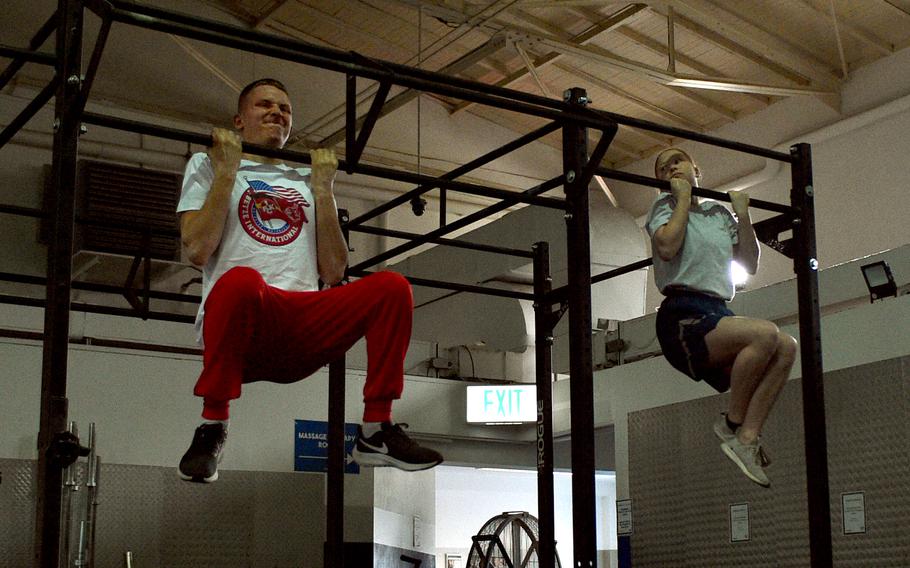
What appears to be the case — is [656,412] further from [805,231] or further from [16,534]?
[16,534]

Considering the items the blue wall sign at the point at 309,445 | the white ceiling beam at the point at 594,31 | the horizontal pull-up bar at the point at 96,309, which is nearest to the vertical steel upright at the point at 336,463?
the horizontal pull-up bar at the point at 96,309

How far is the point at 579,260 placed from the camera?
414 centimetres

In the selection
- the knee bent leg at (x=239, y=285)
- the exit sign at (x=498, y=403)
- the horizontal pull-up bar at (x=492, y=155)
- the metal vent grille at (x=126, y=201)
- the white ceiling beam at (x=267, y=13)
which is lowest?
the knee bent leg at (x=239, y=285)

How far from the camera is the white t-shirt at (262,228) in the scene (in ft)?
12.2

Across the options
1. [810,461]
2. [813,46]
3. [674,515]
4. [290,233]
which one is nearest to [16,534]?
[674,515]

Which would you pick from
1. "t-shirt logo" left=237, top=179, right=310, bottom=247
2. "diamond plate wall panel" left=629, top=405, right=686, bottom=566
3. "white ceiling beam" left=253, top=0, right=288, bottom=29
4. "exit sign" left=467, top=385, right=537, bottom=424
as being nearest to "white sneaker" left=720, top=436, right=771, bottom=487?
"t-shirt logo" left=237, top=179, right=310, bottom=247

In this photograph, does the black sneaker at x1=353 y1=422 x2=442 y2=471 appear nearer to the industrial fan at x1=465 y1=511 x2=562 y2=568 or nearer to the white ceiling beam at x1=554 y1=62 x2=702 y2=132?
the industrial fan at x1=465 y1=511 x2=562 y2=568

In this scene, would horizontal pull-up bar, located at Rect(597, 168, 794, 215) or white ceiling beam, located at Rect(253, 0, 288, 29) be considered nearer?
horizontal pull-up bar, located at Rect(597, 168, 794, 215)

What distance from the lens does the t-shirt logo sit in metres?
3.76

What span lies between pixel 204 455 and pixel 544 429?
2065 mm

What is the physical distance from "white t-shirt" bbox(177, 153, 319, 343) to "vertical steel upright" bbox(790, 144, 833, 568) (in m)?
2.01

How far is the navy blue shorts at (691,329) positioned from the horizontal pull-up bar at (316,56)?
2.68 ft

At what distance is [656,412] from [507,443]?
9.13 ft

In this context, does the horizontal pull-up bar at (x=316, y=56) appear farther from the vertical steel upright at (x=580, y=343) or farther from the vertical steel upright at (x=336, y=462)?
the vertical steel upright at (x=336, y=462)
